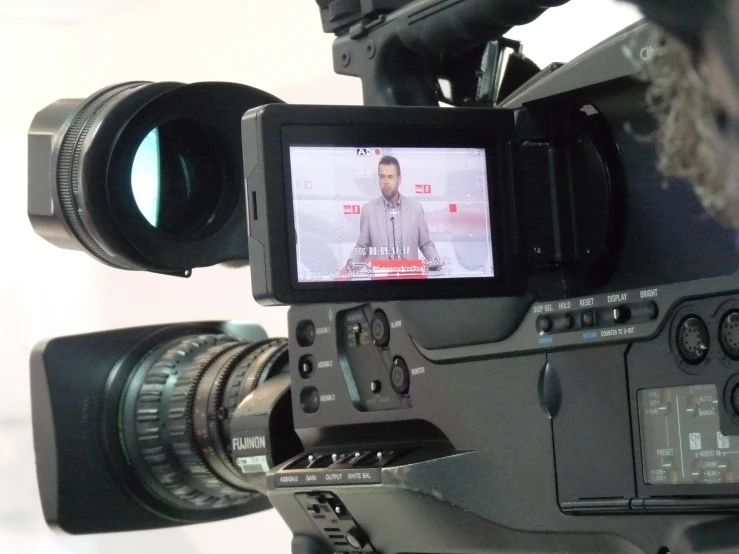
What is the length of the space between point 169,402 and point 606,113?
62cm

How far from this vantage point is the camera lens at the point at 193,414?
1104mm

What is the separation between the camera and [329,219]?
725 millimetres

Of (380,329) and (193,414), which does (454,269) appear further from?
(193,414)

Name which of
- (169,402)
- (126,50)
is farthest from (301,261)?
(126,50)

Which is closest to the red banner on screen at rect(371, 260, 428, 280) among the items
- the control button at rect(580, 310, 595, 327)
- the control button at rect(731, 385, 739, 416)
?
the control button at rect(580, 310, 595, 327)

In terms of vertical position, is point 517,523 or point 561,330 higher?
point 561,330

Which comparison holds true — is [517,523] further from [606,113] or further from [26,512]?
[26,512]

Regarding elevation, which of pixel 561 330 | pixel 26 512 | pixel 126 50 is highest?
pixel 126 50

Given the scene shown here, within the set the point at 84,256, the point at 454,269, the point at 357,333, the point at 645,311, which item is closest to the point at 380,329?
the point at 357,333

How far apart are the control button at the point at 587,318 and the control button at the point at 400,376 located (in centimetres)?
19

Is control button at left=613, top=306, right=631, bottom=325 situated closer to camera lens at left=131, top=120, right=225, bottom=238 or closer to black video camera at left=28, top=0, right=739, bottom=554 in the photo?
black video camera at left=28, top=0, right=739, bottom=554

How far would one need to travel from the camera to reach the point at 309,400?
96 cm

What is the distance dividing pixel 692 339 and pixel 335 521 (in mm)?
373

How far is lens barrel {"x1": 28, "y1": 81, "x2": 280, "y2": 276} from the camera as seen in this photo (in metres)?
0.96
